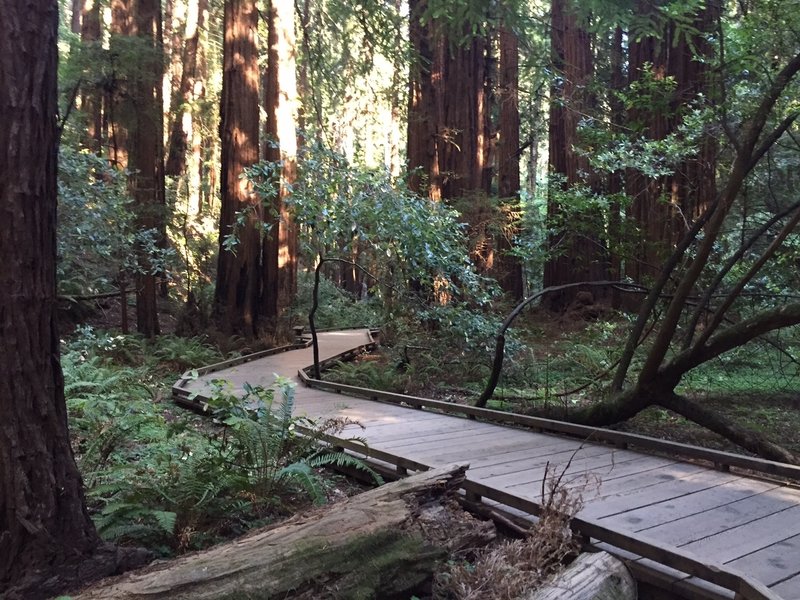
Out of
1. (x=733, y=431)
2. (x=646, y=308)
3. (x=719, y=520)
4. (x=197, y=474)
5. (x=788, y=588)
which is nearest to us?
(x=788, y=588)

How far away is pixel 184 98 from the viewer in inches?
837

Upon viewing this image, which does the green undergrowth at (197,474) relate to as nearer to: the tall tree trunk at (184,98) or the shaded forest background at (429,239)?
the shaded forest background at (429,239)

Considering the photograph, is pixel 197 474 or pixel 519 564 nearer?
pixel 519 564

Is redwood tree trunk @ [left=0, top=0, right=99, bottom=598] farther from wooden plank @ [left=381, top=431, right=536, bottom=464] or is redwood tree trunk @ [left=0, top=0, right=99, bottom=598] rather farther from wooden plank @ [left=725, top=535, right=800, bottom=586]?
wooden plank @ [left=725, top=535, right=800, bottom=586]

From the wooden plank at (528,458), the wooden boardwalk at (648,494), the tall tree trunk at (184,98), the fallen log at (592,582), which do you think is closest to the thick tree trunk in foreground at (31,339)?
the fallen log at (592,582)

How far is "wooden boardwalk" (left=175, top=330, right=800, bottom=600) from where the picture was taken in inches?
124

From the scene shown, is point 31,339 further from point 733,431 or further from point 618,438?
point 733,431

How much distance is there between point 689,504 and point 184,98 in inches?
841

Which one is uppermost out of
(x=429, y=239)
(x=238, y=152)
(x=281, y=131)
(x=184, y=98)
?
(x=184, y=98)

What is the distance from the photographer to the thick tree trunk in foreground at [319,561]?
2686mm

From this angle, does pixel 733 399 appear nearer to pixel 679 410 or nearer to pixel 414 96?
pixel 679 410

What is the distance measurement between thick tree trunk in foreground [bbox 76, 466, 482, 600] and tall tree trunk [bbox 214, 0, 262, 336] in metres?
11.2

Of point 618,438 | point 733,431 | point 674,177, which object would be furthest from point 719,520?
point 674,177

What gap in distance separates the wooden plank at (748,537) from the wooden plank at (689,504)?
312mm
